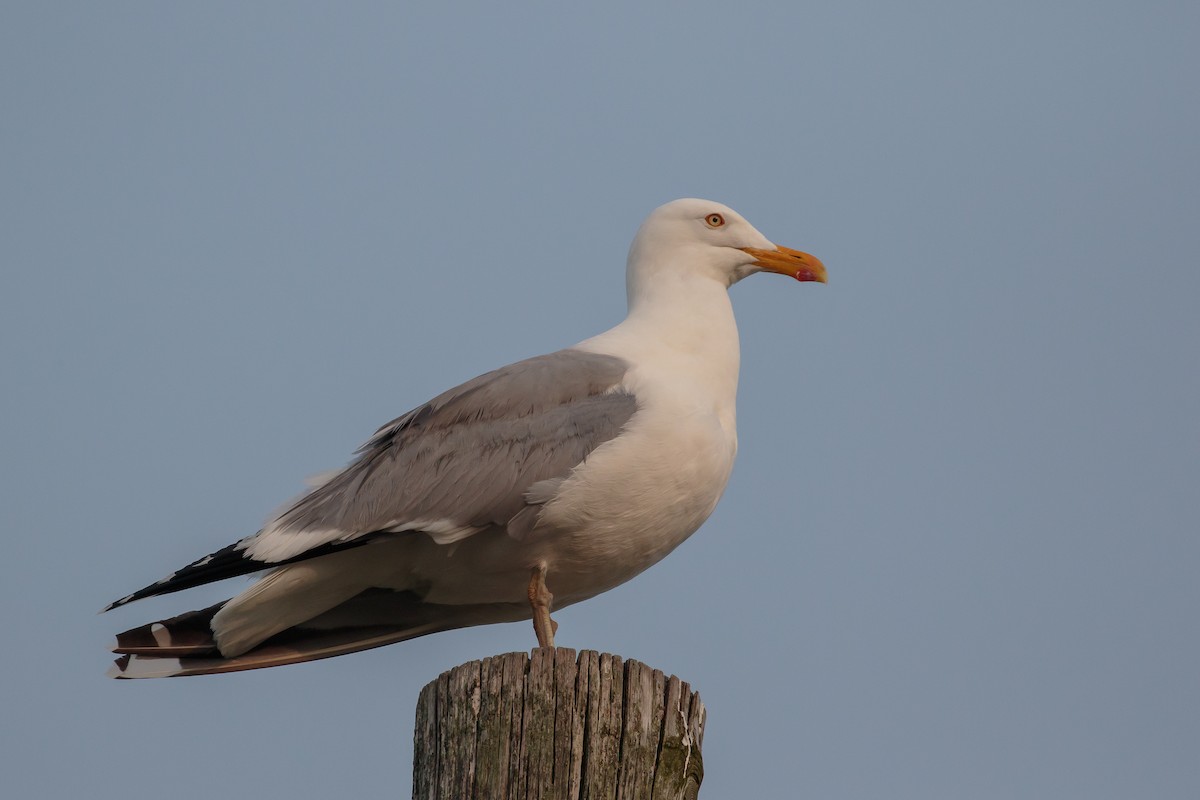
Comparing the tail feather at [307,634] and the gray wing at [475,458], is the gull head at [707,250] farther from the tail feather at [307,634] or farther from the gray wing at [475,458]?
the tail feather at [307,634]

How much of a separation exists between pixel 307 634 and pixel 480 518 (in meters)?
1.16

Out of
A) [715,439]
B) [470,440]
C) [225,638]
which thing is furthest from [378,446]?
[715,439]

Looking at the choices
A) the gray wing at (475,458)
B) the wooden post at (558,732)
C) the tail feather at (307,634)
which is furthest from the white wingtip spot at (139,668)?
the wooden post at (558,732)

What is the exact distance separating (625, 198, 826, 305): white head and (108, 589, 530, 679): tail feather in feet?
7.12

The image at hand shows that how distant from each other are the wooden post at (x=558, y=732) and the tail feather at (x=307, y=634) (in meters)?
2.16

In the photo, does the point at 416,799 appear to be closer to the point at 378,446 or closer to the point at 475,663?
the point at 475,663

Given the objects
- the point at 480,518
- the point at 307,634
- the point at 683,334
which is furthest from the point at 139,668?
the point at 683,334

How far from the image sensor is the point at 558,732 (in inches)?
175

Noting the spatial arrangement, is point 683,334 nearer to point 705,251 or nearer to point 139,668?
point 705,251

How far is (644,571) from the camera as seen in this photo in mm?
6734

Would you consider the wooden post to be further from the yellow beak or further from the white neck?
the yellow beak

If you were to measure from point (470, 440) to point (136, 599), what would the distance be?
161cm

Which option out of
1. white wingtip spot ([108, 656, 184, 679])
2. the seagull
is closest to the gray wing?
the seagull

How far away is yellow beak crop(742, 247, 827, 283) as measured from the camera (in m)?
7.95
